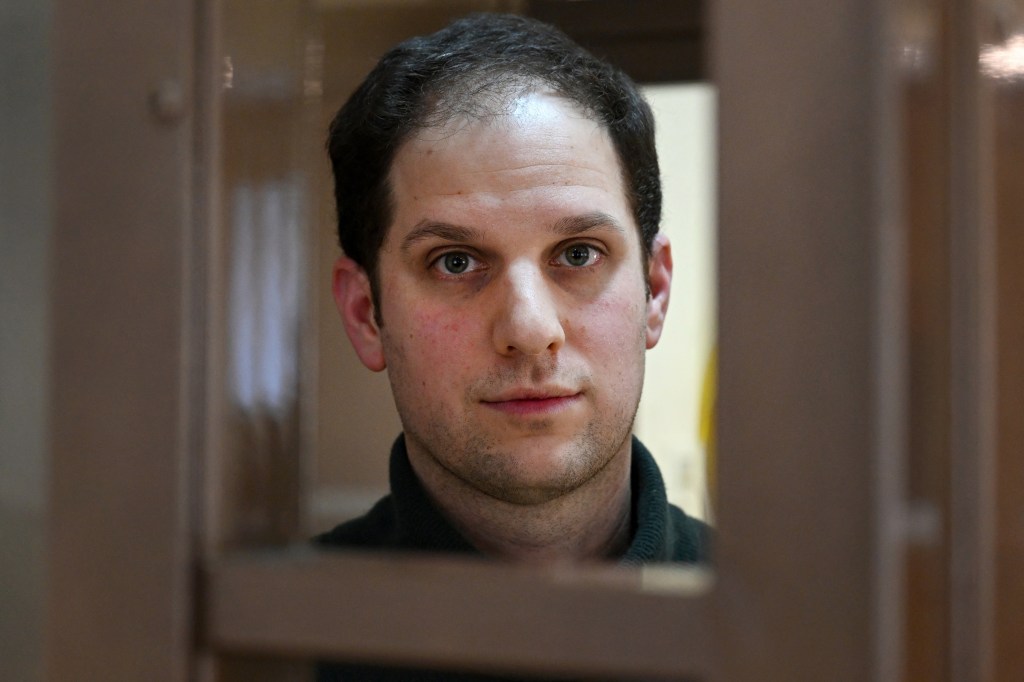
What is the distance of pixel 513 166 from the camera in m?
1.00

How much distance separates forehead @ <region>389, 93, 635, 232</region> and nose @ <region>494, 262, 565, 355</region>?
0.07m

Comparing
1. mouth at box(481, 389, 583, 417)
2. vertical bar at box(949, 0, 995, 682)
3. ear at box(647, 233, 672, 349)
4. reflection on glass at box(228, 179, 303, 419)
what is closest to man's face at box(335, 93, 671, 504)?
mouth at box(481, 389, 583, 417)

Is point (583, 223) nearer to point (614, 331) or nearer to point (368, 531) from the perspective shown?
point (614, 331)

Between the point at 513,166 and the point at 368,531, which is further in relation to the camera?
the point at 368,531

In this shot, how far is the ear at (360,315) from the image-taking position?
Answer: 1166 mm

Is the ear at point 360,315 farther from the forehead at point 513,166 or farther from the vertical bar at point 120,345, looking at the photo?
the vertical bar at point 120,345

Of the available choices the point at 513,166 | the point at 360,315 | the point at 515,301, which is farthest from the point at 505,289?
the point at 360,315

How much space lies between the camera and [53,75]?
0.49 meters

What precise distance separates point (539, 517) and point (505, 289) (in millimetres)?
281

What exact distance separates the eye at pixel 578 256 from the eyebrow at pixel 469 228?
0.02 m

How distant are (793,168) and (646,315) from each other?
759 millimetres

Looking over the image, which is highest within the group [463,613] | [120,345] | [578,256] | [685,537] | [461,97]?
[461,97]

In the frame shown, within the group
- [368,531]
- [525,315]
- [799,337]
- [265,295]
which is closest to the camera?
[799,337]

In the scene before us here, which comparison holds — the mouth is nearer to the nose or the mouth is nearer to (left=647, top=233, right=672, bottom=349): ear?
the nose
